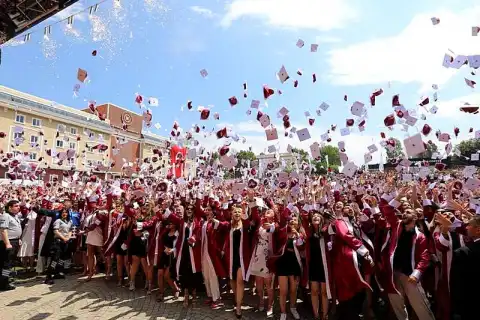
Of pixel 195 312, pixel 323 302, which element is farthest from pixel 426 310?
pixel 195 312

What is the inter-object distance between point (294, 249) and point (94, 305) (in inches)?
146

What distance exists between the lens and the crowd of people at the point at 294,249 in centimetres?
458

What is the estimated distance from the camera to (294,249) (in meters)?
5.41

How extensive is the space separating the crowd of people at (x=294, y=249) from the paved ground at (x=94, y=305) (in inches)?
9.2

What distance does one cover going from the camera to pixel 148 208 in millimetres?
7414

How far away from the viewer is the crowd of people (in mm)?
4582

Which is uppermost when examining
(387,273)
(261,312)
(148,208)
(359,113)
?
(359,113)

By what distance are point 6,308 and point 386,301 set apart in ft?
20.8

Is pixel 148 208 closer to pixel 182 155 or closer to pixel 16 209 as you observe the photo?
pixel 16 209

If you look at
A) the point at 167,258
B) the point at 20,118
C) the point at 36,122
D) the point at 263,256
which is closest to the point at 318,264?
the point at 263,256

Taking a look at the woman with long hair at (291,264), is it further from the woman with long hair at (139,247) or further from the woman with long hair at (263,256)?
the woman with long hair at (139,247)

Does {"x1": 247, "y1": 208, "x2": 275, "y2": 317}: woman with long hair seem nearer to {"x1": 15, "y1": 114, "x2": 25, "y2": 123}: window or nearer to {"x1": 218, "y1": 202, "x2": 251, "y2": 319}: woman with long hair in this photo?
{"x1": 218, "y1": 202, "x2": 251, "y2": 319}: woman with long hair

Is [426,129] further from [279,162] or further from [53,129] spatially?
[53,129]

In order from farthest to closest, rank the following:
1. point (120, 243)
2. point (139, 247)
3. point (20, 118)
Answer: point (20, 118)
point (120, 243)
point (139, 247)
